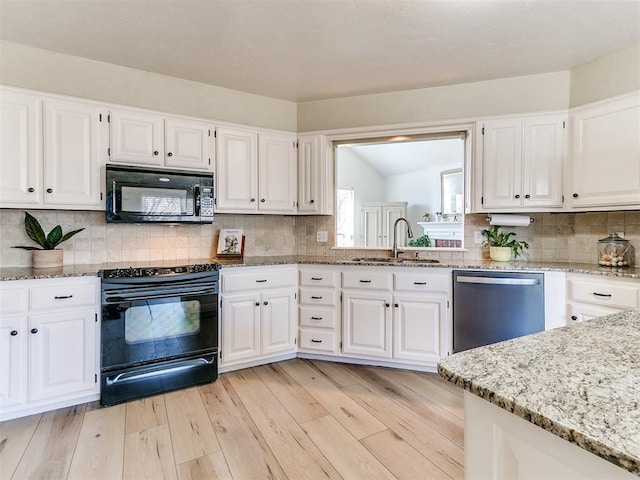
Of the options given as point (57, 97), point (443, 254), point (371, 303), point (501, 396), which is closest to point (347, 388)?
point (371, 303)

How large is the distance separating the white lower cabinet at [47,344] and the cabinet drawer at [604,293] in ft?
10.9

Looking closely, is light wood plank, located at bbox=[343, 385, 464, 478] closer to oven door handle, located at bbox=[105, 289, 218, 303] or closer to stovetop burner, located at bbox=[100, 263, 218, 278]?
oven door handle, located at bbox=[105, 289, 218, 303]

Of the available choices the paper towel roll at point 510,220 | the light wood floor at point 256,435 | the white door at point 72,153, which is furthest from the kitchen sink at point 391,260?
the white door at point 72,153

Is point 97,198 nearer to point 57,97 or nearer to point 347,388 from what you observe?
point 57,97

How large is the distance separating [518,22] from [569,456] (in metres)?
2.48

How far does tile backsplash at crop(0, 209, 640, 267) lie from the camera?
2.63 metres

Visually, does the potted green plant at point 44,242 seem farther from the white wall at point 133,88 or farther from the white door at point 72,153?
the white wall at point 133,88

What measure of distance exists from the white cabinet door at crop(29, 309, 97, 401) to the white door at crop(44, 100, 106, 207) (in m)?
0.84

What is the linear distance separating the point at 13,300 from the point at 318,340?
2.16 m

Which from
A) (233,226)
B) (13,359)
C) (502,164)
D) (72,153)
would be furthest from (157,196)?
(502,164)

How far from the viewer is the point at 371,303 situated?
292cm

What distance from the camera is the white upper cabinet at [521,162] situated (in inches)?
109

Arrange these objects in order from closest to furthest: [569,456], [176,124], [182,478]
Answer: [569,456] < [182,478] < [176,124]

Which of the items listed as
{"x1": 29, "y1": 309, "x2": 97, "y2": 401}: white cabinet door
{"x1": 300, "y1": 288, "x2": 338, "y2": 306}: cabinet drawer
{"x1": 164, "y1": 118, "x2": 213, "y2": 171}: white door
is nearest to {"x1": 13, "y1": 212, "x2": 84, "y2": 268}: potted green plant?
{"x1": 29, "y1": 309, "x2": 97, "y2": 401}: white cabinet door
